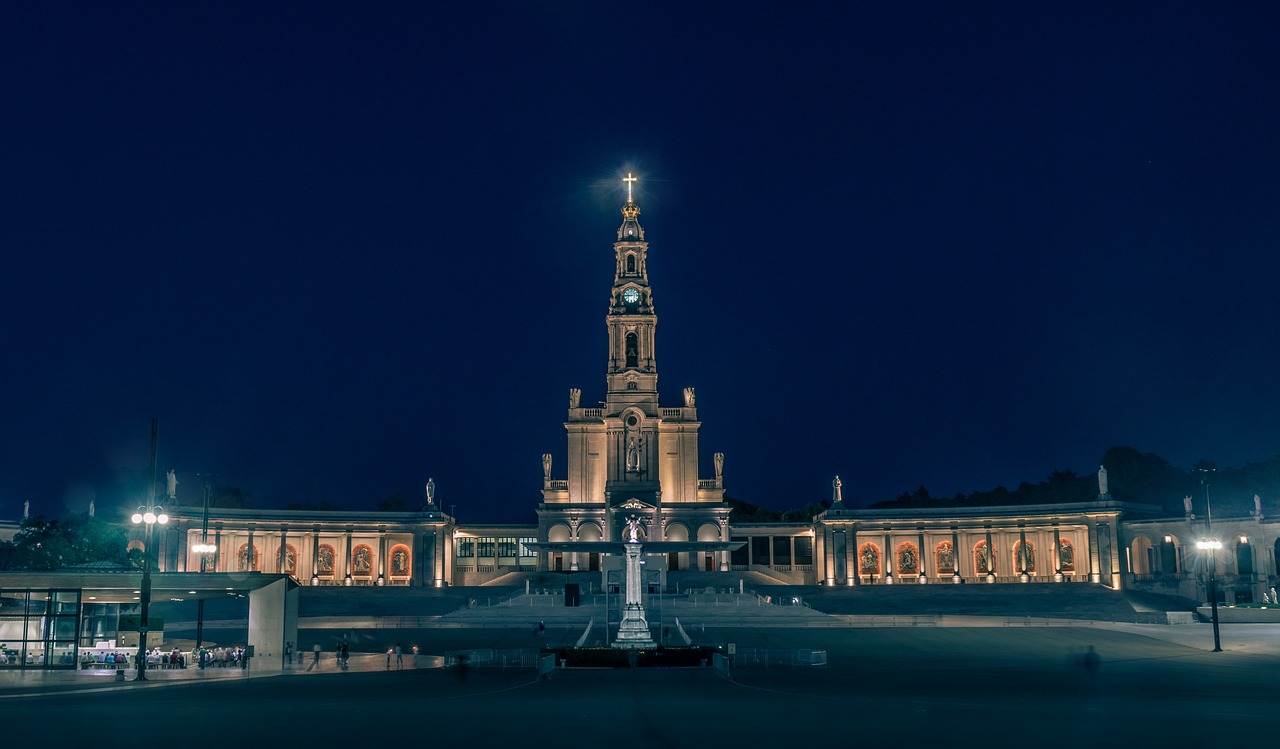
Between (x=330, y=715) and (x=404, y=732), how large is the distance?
152 inches

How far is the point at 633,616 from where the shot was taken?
163ft

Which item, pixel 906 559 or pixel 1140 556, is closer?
pixel 1140 556

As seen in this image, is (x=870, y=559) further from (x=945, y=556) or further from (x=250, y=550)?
(x=250, y=550)

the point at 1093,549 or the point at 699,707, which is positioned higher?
the point at 1093,549

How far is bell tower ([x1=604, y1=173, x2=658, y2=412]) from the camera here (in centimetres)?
11325

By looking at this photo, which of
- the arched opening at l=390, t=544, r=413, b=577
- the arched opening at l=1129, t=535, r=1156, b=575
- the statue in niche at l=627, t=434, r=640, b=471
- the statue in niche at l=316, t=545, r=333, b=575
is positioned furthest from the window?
the statue in niche at l=316, t=545, r=333, b=575

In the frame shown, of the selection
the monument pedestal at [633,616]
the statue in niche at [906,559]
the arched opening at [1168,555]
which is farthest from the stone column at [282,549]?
the arched opening at [1168,555]

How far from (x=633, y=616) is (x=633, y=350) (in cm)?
6556

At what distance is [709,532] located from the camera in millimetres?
108250

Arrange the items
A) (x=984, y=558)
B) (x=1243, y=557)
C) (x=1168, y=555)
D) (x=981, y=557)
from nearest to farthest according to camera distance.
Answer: (x=1243, y=557), (x=1168, y=555), (x=984, y=558), (x=981, y=557)

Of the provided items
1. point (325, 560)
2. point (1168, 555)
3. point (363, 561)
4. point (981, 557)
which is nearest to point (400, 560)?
point (363, 561)

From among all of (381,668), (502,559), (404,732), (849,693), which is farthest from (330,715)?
(502,559)

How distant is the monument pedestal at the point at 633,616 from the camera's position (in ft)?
160

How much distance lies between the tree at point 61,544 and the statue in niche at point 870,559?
198ft
